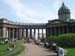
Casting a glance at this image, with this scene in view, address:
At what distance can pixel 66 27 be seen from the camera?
18475 cm

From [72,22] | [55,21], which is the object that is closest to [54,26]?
[55,21]

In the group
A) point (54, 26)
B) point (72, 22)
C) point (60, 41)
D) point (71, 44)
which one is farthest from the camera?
point (54, 26)

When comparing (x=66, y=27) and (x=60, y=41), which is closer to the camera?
(x=60, y=41)

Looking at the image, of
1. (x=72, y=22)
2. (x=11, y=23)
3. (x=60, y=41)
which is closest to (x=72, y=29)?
(x=72, y=22)

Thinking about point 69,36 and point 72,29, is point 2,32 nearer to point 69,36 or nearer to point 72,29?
point 72,29

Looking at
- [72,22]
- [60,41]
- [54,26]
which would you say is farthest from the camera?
[54,26]

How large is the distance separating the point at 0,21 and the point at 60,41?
115363mm

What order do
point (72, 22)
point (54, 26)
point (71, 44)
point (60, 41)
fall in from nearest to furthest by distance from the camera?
point (71, 44) < point (60, 41) < point (72, 22) < point (54, 26)

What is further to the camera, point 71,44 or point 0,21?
point 0,21

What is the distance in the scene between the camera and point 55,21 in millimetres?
187625

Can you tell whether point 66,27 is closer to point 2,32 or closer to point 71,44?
point 2,32

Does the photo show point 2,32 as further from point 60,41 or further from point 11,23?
point 60,41

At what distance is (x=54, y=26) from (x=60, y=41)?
11500 centimetres

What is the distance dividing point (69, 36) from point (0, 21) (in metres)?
120
